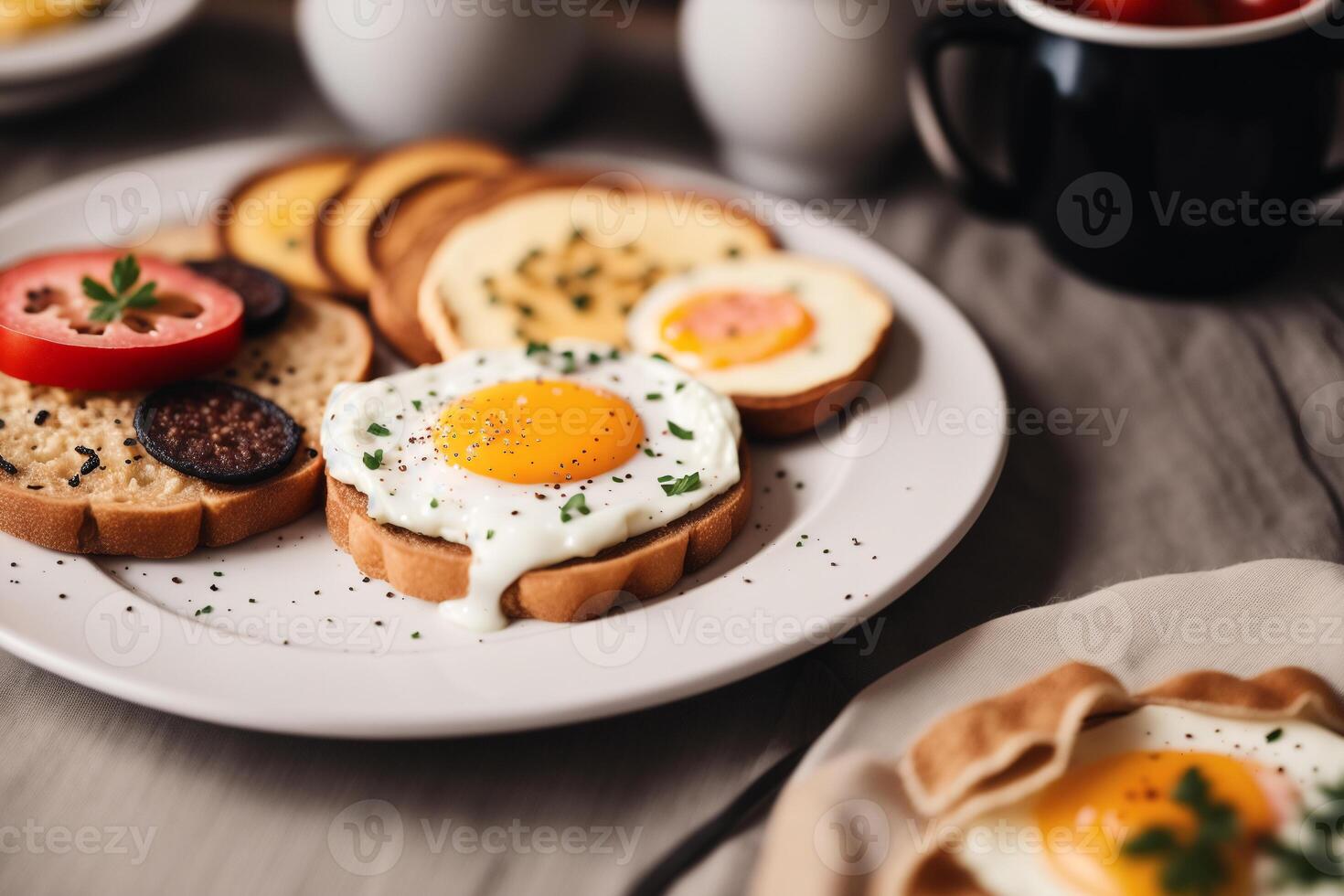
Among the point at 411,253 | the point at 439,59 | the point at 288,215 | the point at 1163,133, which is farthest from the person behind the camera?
the point at 439,59

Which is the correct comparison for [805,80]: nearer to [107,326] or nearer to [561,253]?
[561,253]

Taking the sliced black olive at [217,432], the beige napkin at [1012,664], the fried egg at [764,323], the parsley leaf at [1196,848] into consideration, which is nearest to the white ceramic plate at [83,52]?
the sliced black olive at [217,432]

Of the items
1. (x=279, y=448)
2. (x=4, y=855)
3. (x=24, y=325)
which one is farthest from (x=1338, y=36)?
(x=4, y=855)

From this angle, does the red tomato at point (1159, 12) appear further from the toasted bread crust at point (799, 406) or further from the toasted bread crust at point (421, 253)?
the toasted bread crust at point (421, 253)

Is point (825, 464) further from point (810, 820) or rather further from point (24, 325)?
point (24, 325)

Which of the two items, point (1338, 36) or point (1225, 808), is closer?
point (1225, 808)

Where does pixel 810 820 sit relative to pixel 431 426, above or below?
below

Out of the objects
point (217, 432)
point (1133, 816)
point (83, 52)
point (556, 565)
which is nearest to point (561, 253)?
point (217, 432)
